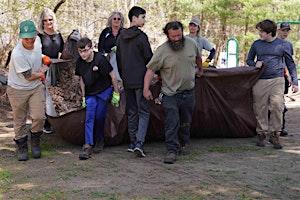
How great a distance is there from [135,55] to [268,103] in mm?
1973

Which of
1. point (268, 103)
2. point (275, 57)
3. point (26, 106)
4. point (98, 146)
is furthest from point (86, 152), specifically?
point (275, 57)

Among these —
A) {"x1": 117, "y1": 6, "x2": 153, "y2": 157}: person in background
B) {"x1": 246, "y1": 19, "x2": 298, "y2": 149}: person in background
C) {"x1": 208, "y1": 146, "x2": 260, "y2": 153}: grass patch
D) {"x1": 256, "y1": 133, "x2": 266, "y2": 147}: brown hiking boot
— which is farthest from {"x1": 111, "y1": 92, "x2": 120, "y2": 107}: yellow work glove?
{"x1": 256, "y1": 133, "x2": 266, "y2": 147}: brown hiking boot

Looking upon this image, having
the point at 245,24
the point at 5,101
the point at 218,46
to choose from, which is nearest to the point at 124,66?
the point at 5,101

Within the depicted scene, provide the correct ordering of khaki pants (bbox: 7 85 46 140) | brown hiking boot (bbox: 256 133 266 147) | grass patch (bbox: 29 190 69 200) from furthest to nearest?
brown hiking boot (bbox: 256 133 266 147)
khaki pants (bbox: 7 85 46 140)
grass patch (bbox: 29 190 69 200)

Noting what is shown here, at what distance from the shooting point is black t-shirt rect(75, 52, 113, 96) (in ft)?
19.9

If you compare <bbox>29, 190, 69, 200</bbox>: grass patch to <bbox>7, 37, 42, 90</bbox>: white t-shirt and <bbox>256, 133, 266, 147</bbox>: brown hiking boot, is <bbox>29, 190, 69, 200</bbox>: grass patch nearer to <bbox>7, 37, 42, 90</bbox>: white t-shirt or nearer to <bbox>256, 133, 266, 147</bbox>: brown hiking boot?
<bbox>7, 37, 42, 90</bbox>: white t-shirt

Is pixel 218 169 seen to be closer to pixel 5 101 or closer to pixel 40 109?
pixel 40 109

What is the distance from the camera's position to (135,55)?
238 inches

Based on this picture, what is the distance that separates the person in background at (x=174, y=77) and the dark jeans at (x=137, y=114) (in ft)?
0.79

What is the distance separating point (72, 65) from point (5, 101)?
3.18 m

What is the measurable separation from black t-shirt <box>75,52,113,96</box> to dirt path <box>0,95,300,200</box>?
2.82 ft

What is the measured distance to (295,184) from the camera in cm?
493

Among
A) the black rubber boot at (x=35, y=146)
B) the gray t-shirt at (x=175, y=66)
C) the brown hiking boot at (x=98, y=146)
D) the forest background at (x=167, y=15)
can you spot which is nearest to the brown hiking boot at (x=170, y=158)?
the gray t-shirt at (x=175, y=66)

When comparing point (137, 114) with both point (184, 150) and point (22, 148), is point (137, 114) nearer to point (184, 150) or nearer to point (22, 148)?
point (184, 150)
